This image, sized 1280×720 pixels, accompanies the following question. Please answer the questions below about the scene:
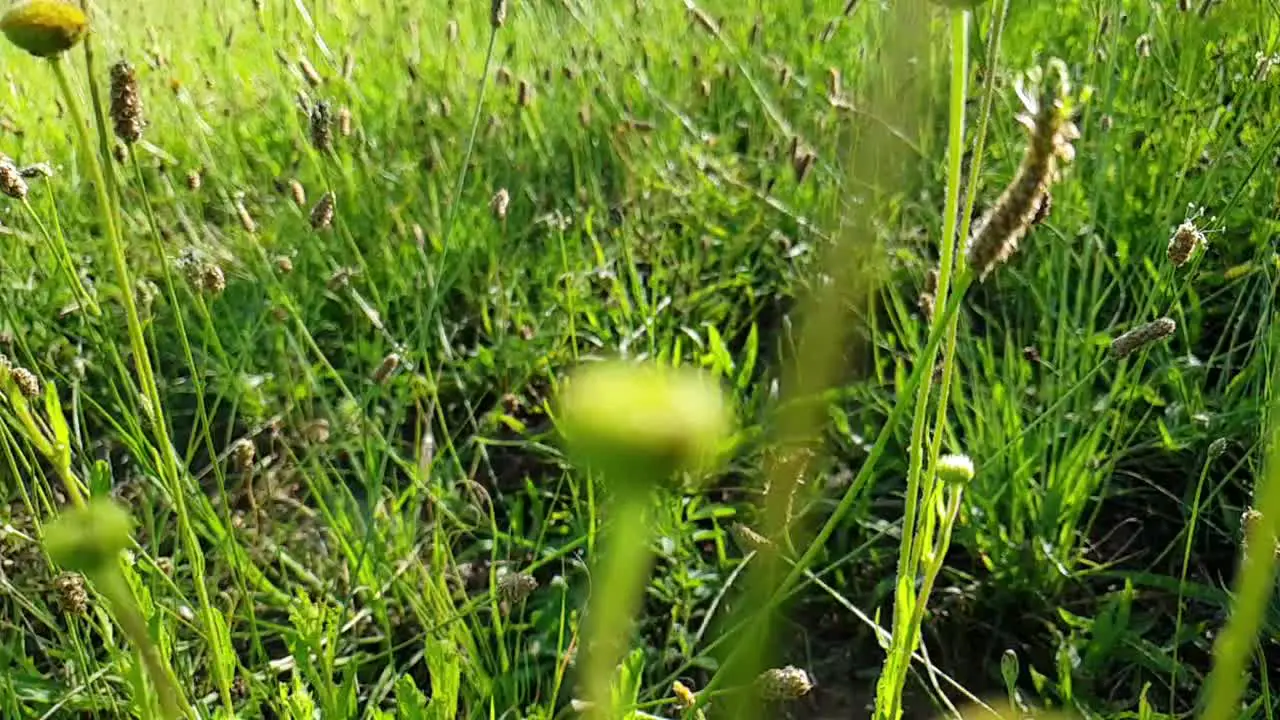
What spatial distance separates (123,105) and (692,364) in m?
0.94

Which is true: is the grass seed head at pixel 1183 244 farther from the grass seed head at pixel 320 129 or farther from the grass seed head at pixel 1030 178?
the grass seed head at pixel 320 129

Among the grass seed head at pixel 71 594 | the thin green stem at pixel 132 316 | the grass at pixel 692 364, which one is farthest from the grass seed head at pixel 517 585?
the grass seed head at pixel 71 594

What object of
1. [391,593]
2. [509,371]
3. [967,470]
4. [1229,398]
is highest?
[967,470]

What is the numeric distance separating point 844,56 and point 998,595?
1614 millimetres

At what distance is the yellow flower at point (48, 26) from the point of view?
73 centimetres

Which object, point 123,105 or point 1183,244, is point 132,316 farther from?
point 1183,244

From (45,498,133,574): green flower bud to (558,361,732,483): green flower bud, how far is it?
1.06 feet

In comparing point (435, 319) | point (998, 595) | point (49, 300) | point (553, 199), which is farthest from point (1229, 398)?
point (49, 300)

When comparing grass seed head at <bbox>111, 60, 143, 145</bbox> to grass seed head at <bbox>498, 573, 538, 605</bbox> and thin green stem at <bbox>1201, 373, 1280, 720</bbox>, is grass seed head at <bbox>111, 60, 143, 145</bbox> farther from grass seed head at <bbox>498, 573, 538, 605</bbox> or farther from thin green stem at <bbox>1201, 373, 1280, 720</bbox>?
thin green stem at <bbox>1201, 373, 1280, 720</bbox>

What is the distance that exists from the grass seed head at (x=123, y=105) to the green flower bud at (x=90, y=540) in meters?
0.54

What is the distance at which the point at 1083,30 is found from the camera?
7.89 feet

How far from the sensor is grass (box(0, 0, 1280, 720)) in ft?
3.28

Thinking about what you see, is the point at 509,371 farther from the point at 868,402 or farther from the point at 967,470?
the point at 967,470

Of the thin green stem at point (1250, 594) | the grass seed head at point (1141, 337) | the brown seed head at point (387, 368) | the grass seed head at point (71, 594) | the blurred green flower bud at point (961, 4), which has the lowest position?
the grass seed head at point (71, 594)
